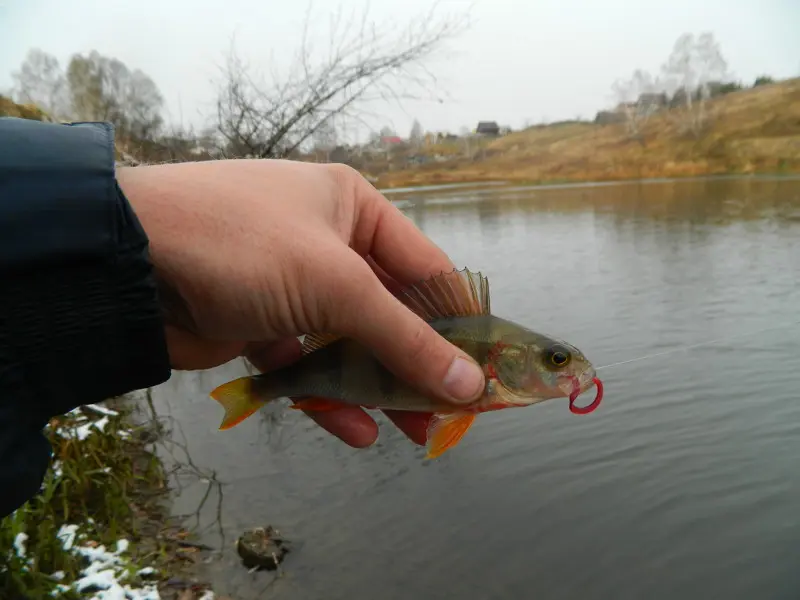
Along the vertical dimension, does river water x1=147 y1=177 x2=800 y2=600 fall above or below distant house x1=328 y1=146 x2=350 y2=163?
below

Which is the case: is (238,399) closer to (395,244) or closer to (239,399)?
(239,399)

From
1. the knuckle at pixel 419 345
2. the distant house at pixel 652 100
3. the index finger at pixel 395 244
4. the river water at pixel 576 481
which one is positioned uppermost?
the distant house at pixel 652 100

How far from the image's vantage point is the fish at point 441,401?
2318 mm

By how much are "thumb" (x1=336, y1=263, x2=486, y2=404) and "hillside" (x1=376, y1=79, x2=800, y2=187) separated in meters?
38.4

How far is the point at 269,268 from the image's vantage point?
205cm

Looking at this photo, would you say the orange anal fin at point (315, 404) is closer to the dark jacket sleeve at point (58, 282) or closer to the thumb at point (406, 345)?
the thumb at point (406, 345)

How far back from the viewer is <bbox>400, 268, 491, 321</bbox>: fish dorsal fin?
2535mm

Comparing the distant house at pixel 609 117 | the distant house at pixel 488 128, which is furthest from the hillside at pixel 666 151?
the distant house at pixel 488 128

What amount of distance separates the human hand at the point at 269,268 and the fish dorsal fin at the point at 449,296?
30 cm

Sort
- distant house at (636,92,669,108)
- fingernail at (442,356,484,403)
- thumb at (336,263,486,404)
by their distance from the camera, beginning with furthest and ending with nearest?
distant house at (636,92,669,108) → fingernail at (442,356,484,403) → thumb at (336,263,486,404)

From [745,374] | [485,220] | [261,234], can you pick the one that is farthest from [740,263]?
[261,234]

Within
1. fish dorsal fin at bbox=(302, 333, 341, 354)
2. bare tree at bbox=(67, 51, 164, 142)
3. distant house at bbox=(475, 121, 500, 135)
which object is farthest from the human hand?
distant house at bbox=(475, 121, 500, 135)

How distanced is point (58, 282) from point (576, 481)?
6.49m

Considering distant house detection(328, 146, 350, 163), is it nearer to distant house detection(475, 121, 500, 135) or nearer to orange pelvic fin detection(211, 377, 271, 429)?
orange pelvic fin detection(211, 377, 271, 429)
